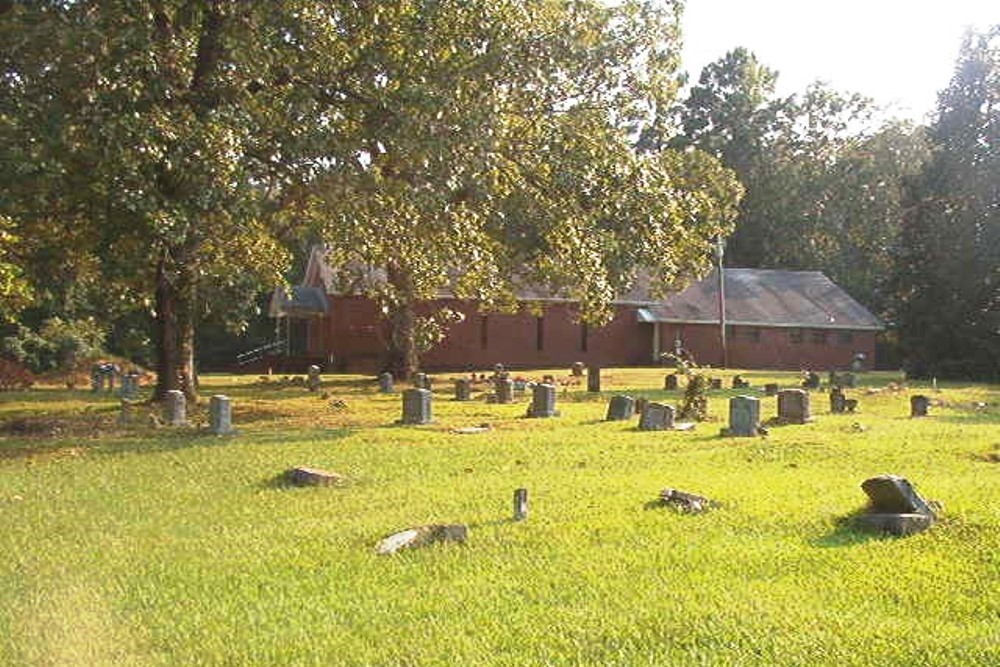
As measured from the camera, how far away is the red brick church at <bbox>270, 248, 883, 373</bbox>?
156 ft

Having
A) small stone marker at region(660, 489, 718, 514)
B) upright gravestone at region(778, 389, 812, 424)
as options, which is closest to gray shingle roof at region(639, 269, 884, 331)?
upright gravestone at region(778, 389, 812, 424)

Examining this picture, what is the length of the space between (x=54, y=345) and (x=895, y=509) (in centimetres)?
3716

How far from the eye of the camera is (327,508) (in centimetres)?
1055

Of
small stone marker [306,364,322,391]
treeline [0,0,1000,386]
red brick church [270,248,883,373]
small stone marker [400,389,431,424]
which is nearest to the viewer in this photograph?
treeline [0,0,1000,386]

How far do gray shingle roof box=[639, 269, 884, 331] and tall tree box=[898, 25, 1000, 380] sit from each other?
873cm

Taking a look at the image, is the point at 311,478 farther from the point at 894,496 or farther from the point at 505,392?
the point at 505,392

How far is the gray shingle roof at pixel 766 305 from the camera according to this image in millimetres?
53125

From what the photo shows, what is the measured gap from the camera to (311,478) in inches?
482

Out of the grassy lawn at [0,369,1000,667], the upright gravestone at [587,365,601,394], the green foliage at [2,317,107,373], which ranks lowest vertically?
the grassy lawn at [0,369,1000,667]

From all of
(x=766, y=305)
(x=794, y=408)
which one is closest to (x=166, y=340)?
(x=794, y=408)

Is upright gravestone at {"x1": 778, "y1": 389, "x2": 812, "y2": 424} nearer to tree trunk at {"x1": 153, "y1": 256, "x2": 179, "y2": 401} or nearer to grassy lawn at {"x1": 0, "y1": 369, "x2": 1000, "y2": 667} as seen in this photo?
grassy lawn at {"x1": 0, "y1": 369, "x2": 1000, "y2": 667}

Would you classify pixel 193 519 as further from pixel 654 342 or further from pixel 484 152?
pixel 654 342

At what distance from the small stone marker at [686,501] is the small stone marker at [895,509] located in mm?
1513

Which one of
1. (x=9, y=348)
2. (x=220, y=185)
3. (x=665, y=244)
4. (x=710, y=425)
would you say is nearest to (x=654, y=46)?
(x=665, y=244)
